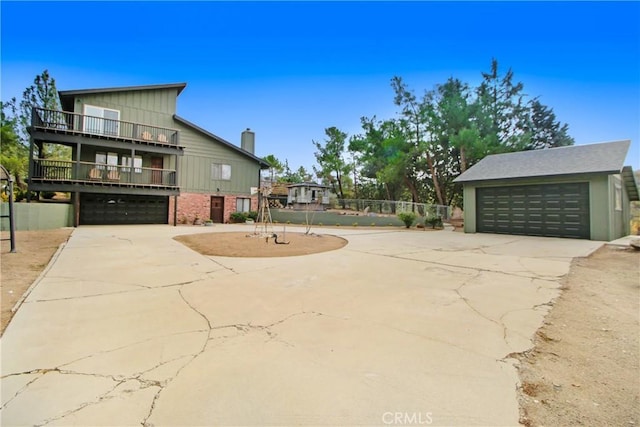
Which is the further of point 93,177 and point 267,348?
point 93,177

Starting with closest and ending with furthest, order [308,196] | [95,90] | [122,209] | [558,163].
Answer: [558,163] → [95,90] → [122,209] → [308,196]

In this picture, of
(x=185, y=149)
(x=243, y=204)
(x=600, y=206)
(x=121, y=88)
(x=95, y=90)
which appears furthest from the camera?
(x=243, y=204)

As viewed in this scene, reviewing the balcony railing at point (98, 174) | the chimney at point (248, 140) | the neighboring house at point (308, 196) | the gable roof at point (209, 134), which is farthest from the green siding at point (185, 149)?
the neighboring house at point (308, 196)

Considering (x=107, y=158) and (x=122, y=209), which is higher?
(x=107, y=158)

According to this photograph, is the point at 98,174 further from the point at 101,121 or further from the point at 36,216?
the point at 36,216

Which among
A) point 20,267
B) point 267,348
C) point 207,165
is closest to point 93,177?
point 207,165

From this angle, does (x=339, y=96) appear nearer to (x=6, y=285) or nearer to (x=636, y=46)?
(x=636, y=46)

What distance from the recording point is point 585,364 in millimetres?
2369

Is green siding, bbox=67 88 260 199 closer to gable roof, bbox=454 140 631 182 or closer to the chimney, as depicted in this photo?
the chimney

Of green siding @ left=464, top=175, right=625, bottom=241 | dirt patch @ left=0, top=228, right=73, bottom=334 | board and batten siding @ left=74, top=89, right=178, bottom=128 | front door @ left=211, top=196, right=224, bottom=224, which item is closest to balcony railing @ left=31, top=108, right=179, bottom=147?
board and batten siding @ left=74, top=89, right=178, bottom=128

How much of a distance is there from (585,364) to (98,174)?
65.3ft

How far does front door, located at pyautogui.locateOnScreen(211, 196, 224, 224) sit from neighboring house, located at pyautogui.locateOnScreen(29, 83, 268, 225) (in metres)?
0.07

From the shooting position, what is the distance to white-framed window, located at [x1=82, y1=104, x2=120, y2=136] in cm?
1584

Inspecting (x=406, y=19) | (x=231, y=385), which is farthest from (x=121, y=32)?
(x=231, y=385)
